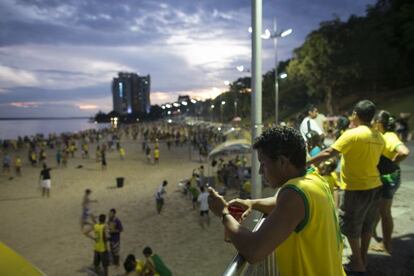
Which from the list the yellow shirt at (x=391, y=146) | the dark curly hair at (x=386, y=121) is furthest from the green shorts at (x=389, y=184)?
the dark curly hair at (x=386, y=121)

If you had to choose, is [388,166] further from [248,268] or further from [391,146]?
[248,268]

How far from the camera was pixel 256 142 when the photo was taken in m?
2.13

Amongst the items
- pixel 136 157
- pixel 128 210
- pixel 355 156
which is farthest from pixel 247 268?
pixel 136 157

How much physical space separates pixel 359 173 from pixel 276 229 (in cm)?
242

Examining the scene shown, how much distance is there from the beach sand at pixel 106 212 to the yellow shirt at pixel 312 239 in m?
8.07

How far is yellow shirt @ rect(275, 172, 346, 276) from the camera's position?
1.87 meters

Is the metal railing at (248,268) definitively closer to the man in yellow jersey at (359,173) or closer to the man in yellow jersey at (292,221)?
the man in yellow jersey at (292,221)

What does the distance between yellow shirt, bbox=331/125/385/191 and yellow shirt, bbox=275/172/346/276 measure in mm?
1817

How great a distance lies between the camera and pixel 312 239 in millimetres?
1903

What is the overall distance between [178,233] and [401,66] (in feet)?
145

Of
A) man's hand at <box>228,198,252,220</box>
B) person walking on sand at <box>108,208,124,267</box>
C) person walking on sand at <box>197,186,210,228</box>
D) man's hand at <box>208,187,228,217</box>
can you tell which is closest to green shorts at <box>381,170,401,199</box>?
man's hand at <box>228,198,252,220</box>

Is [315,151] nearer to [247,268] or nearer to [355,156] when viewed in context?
[355,156]

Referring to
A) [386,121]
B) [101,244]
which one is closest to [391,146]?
[386,121]

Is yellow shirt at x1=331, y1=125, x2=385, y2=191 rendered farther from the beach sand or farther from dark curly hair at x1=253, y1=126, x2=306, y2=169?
the beach sand
